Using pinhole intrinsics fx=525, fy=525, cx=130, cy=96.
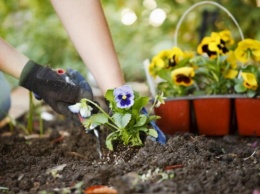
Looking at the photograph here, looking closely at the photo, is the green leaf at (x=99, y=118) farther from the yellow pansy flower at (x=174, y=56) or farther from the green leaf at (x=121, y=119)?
the yellow pansy flower at (x=174, y=56)

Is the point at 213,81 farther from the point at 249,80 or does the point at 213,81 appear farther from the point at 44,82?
the point at 44,82

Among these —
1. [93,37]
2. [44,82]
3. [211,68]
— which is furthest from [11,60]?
[211,68]

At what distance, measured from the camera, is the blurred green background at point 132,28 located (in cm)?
360

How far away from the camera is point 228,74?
7.88 feet

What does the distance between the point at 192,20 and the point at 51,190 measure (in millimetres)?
2680

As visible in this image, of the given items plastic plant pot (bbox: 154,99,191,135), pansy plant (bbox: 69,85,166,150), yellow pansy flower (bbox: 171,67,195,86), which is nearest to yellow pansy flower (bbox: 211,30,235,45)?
yellow pansy flower (bbox: 171,67,195,86)

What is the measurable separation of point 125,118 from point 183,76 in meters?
0.56

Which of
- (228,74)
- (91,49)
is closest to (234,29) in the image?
(228,74)

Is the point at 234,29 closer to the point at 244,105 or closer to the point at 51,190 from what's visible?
the point at 244,105

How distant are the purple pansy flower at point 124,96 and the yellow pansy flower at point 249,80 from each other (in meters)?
0.59

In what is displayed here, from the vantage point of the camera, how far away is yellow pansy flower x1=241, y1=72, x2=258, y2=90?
222 centimetres

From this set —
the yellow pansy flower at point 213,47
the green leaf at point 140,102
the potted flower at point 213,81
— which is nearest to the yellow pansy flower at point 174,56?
the potted flower at point 213,81

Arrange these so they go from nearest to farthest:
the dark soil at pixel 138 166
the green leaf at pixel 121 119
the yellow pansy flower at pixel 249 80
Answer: the dark soil at pixel 138 166 < the green leaf at pixel 121 119 < the yellow pansy flower at pixel 249 80

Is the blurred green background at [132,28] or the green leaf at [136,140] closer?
the green leaf at [136,140]
